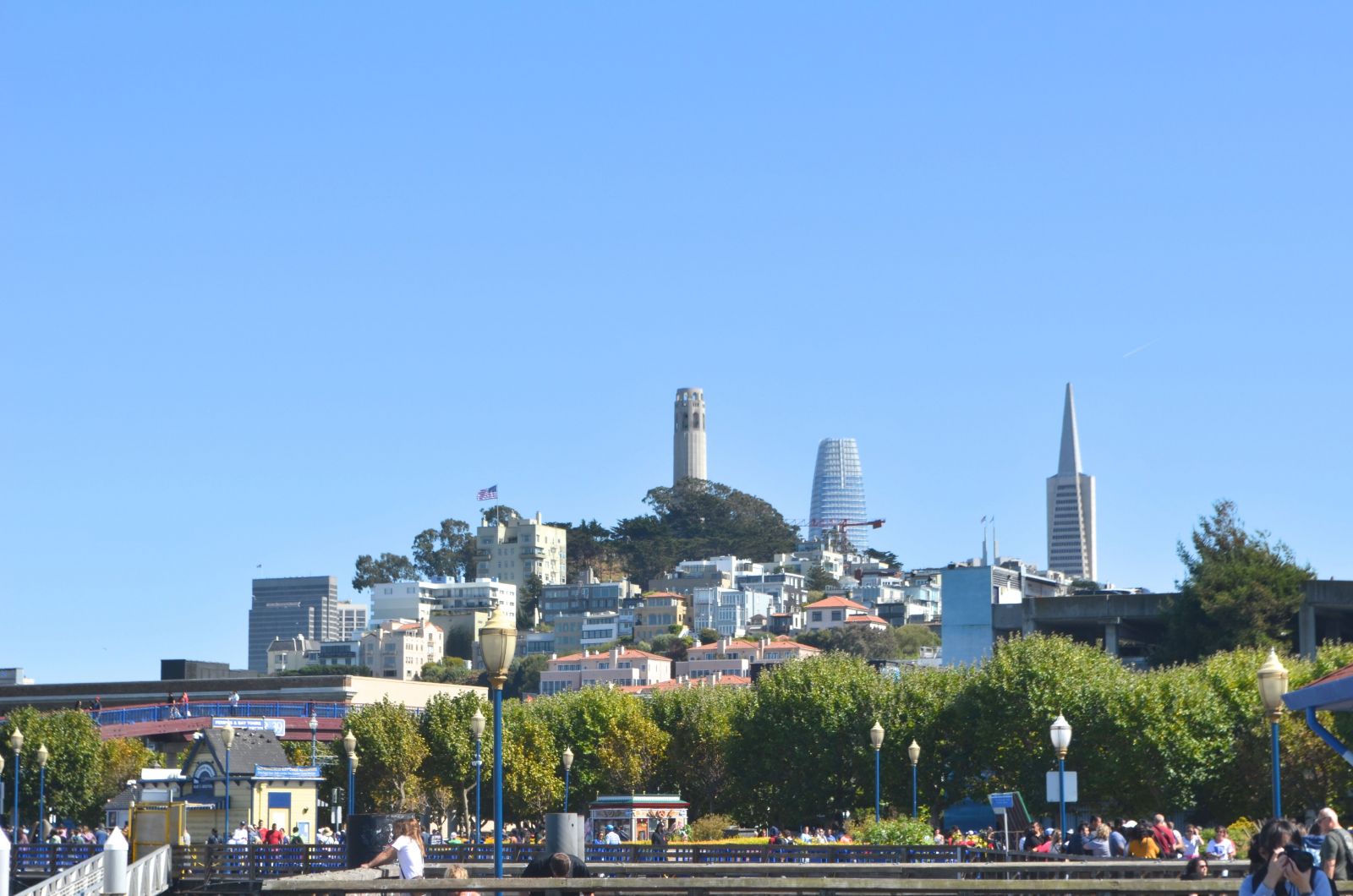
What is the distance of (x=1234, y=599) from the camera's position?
232 ft

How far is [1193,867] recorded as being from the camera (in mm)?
13914

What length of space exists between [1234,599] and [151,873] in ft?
168

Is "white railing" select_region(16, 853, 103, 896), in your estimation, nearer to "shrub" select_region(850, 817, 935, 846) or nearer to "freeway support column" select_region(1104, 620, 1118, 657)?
"shrub" select_region(850, 817, 935, 846)

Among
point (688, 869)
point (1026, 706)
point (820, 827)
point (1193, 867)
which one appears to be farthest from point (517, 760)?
point (1193, 867)

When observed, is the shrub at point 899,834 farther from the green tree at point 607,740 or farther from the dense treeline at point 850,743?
the green tree at point 607,740

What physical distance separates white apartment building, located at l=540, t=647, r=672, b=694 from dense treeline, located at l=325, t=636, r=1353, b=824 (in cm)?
11187

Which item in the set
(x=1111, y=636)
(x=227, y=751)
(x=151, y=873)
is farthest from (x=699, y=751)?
(x=151, y=873)

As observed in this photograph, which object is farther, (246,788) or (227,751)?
(246,788)

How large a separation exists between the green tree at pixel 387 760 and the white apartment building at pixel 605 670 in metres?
111

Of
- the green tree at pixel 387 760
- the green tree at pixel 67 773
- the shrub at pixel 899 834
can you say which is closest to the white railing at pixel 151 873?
the shrub at pixel 899 834

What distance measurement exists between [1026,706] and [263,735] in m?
24.2

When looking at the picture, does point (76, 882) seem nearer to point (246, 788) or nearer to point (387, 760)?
point (246, 788)

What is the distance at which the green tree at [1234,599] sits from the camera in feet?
232

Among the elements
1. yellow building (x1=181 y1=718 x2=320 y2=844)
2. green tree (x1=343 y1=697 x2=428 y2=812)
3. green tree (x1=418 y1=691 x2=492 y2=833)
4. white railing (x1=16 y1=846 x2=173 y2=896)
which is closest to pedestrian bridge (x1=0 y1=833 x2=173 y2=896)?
white railing (x1=16 y1=846 x2=173 y2=896)
